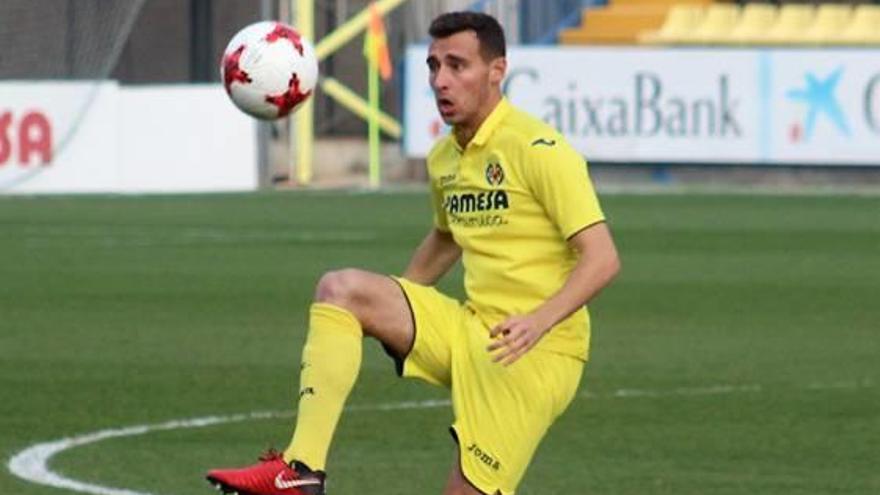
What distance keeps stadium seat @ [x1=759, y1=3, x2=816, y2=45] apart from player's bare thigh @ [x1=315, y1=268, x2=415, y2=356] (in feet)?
89.5

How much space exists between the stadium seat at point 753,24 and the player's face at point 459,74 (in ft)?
90.4

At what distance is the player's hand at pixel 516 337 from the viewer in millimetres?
7258

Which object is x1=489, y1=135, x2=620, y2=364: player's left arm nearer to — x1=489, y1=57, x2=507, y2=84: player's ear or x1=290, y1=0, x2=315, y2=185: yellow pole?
x1=489, y1=57, x2=507, y2=84: player's ear

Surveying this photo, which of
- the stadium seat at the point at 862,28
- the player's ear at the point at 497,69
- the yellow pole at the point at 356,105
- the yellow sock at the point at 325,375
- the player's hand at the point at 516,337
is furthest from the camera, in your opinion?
the yellow pole at the point at 356,105

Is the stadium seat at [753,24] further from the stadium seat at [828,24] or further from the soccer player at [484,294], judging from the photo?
the soccer player at [484,294]

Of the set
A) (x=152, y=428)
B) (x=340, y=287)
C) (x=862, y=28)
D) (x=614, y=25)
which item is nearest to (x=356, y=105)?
(x=614, y=25)

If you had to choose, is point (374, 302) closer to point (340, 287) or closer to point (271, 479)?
point (340, 287)

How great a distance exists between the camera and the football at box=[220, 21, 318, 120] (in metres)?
9.05

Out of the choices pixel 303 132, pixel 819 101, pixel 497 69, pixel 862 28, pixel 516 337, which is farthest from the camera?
pixel 862 28

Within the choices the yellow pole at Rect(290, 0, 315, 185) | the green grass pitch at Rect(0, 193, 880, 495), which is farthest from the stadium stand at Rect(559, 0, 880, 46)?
the green grass pitch at Rect(0, 193, 880, 495)

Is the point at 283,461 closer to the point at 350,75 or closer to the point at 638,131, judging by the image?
the point at 638,131

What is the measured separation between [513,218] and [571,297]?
395mm

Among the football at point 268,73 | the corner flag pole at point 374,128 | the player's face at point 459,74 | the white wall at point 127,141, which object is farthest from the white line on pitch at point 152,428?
the corner flag pole at point 374,128

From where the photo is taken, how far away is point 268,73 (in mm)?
9141
